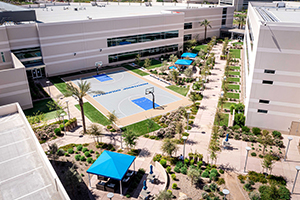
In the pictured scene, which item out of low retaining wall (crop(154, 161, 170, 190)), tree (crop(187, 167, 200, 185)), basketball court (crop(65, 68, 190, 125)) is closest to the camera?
tree (crop(187, 167, 200, 185))

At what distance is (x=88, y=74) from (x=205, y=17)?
161 ft

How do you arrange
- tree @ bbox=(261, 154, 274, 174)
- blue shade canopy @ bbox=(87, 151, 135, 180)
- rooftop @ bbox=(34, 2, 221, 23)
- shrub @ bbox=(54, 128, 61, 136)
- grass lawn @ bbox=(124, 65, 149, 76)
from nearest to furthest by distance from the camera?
blue shade canopy @ bbox=(87, 151, 135, 180) → tree @ bbox=(261, 154, 274, 174) → shrub @ bbox=(54, 128, 61, 136) → grass lawn @ bbox=(124, 65, 149, 76) → rooftop @ bbox=(34, 2, 221, 23)

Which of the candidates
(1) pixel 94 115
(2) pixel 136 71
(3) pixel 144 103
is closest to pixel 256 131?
(3) pixel 144 103

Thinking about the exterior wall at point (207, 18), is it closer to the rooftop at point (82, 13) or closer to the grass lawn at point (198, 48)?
the grass lawn at point (198, 48)

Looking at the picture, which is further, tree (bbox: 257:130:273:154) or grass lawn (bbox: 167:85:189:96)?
grass lawn (bbox: 167:85:189:96)

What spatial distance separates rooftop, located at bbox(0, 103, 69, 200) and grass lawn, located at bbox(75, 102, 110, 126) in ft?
40.9

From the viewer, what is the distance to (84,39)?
53.3 metres

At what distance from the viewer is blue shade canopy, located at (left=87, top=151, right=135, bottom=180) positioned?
22.6 meters

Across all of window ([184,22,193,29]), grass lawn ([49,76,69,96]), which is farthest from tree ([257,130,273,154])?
window ([184,22,193,29])

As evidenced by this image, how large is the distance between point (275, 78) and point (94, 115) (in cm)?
2592

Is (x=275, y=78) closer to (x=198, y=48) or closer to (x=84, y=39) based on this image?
(x=84, y=39)

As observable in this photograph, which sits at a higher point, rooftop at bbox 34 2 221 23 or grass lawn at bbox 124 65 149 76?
rooftop at bbox 34 2 221 23

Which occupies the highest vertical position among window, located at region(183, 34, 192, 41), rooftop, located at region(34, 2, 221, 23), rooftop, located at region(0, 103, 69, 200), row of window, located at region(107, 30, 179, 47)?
rooftop, located at region(34, 2, 221, 23)

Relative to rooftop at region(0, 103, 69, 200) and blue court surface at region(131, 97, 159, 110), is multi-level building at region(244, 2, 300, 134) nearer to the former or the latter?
blue court surface at region(131, 97, 159, 110)
